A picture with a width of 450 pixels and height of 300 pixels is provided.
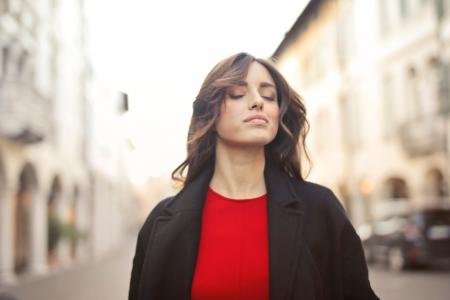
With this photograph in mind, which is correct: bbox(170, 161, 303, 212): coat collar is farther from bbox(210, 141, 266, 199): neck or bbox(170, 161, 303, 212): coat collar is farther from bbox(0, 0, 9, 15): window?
bbox(0, 0, 9, 15): window

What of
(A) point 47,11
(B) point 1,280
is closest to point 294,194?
(B) point 1,280

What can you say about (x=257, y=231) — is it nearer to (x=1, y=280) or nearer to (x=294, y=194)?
(x=294, y=194)

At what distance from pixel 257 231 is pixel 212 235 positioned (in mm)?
136

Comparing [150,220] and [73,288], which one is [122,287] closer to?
[73,288]

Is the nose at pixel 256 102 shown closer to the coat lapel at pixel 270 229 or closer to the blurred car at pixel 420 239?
the coat lapel at pixel 270 229

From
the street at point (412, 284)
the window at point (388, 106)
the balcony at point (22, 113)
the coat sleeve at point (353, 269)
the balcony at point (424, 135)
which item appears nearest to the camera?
the coat sleeve at point (353, 269)

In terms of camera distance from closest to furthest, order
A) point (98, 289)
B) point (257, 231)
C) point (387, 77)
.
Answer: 1. point (257, 231)
2. point (98, 289)
3. point (387, 77)

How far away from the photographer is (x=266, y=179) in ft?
6.77

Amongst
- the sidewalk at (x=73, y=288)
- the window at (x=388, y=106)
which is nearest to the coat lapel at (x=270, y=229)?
the sidewalk at (x=73, y=288)

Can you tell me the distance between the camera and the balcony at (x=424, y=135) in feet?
64.0

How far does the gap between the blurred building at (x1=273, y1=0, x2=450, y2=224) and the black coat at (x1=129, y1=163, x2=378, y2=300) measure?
18.0m

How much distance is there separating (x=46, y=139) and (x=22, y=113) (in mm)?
3490

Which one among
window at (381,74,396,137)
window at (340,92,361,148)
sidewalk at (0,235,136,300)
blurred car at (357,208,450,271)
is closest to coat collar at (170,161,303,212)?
sidewalk at (0,235,136,300)

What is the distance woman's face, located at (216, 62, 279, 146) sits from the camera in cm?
194
